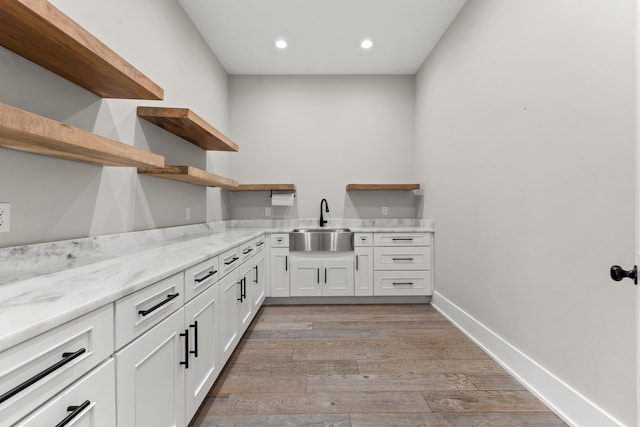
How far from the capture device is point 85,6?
149 cm

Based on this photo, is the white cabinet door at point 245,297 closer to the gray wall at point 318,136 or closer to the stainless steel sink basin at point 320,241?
the stainless steel sink basin at point 320,241

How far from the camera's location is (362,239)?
334cm

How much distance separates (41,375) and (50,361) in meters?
0.04

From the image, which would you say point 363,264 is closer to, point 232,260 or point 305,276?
point 305,276

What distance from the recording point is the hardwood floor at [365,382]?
5.02ft

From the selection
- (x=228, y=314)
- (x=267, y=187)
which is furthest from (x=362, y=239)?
(x=228, y=314)

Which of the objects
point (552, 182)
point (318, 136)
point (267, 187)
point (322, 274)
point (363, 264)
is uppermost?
point (318, 136)

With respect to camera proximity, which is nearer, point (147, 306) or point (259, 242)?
point (147, 306)

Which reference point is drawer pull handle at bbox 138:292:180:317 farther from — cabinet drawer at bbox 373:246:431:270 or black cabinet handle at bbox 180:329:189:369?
Answer: cabinet drawer at bbox 373:246:431:270

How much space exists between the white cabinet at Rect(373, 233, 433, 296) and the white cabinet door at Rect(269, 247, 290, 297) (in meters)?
0.99

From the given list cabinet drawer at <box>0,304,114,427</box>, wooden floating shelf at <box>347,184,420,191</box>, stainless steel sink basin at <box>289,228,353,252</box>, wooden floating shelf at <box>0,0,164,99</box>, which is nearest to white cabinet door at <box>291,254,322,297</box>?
stainless steel sink basin at <box>289,228,353,252</box>

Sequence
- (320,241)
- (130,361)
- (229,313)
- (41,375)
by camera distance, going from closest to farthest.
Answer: (41,375)
(130,361)
(229,313)
(320,241)

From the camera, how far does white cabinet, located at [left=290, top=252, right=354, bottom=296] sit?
332 centimetres

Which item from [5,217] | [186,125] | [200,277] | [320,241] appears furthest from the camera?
[320,241]
